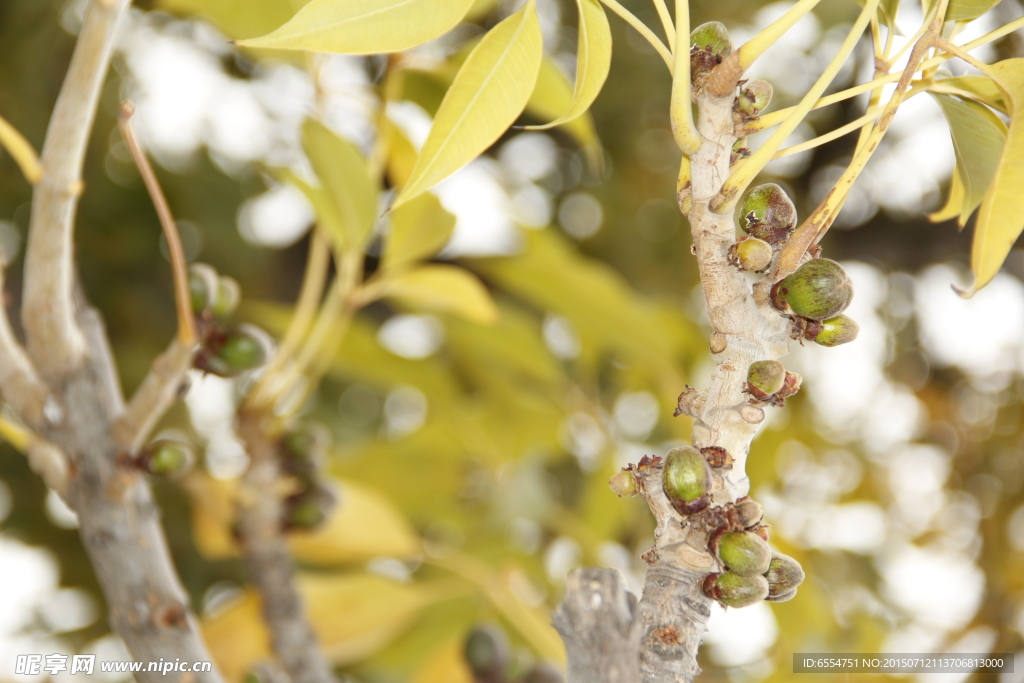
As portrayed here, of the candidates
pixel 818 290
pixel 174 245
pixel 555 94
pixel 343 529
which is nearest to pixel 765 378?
pixel 818 290

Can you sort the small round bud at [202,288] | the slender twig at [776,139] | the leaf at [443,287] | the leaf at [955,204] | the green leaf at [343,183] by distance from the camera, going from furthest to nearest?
the leaf at [443,287], the green leaf at [343,183], the small round bud at [202,288], the leaf at [955,204], the slender twig at [776,139]

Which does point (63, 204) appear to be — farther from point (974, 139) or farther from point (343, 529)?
point (343, 529)

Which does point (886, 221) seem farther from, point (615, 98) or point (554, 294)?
point (554, 294)

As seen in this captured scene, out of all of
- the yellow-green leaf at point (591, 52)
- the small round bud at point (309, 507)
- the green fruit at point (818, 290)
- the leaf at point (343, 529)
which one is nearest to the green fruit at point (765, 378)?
the green fruit at point (818, 290)

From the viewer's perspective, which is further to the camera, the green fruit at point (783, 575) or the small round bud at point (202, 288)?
the small round bud at point (202, 288)

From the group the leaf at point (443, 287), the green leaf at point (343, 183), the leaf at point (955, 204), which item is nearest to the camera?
the leaf at point (955, 204)

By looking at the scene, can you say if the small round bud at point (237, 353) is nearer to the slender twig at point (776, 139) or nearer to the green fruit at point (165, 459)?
the green fruit at point (165, 459)

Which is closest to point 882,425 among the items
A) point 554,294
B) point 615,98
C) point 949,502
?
point 949,502
